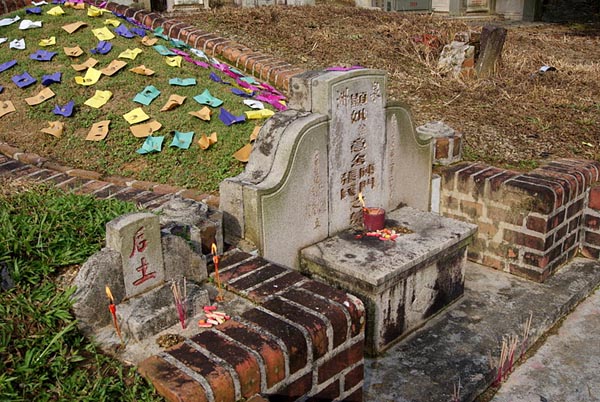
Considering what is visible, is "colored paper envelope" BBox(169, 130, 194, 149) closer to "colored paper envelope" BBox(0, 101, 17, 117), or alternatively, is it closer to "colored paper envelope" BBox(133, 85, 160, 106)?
"colored paper envelope" BBox(133, 85, 160, 106)

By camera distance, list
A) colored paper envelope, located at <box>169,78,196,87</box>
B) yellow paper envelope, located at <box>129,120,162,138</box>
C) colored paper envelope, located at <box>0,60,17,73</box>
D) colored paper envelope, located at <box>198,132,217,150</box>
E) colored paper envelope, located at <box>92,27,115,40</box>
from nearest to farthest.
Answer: colored paper envelope, located at <box>198,132,217,150</box> → yellow paper envelope, located at <box>129,120,162,138</box> → colored paper envelope, located at <box>169,78,196,87</box> → colored paper envelope, located at <box>0,60,17,73</box> → colored paper envelope, located at <box>92,27,115,40</box>

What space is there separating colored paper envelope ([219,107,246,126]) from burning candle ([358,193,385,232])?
1.67 meters

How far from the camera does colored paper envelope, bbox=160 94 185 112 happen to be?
17.1 ft

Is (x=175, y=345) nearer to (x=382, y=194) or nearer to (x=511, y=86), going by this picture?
(x=382, y=194)

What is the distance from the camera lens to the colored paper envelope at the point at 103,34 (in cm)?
618

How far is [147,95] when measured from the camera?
5383mm

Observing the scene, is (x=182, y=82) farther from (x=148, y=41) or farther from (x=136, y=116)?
(x=148, y=41)

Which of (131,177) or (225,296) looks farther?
(131,177)

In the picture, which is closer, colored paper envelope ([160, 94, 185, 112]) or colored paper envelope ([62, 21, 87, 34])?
colored paper envelope ([160, 94, 185, 112])

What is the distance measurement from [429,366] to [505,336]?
562mm

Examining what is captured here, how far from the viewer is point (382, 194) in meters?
4.07

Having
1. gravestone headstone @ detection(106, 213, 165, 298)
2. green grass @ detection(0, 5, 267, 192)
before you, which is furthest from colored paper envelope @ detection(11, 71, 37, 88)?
gravestone headstone @ detection(106, 213, 165, 298)

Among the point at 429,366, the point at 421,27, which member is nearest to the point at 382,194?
the point at 429,366

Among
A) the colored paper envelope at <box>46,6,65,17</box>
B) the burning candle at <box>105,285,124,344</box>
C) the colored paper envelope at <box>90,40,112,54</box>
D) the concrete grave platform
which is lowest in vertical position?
the concrete grave platform
